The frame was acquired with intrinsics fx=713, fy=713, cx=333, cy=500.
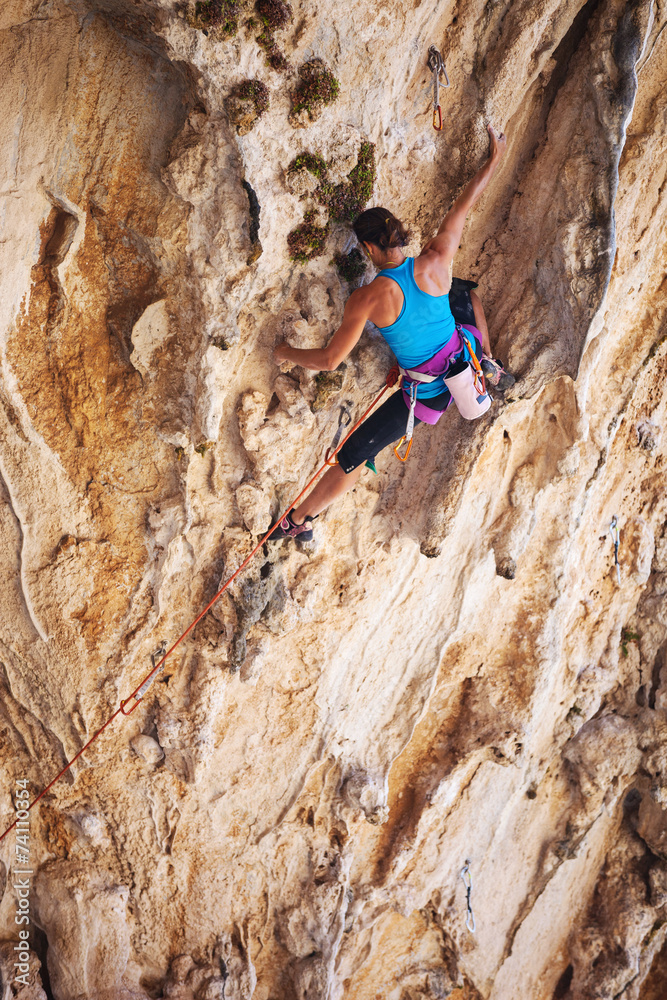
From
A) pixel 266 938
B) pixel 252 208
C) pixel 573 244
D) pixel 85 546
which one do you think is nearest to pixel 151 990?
pixel 266 938

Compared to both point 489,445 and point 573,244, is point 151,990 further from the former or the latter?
point 573,244

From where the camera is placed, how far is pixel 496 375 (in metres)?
6.23

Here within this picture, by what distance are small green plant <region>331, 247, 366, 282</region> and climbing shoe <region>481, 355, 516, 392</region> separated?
131cm

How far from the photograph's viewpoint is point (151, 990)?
741cm

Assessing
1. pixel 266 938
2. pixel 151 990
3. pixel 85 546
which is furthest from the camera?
pixel 266 938

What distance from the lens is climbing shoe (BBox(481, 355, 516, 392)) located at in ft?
20.1

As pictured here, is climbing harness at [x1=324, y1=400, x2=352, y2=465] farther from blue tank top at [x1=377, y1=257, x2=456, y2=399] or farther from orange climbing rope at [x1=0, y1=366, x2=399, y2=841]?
blue tank top at [x1=377, y1=257, x2=456, y2=399]

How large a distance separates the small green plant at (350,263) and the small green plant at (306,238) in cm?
20

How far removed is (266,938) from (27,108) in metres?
8.48

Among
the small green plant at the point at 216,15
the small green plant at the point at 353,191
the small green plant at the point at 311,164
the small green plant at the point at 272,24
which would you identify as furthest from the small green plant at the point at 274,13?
the small green plant at the point at 353,191

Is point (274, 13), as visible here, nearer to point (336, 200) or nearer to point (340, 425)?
point (336, 200)

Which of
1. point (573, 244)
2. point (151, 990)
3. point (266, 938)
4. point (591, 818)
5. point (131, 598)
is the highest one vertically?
point (573, 244)

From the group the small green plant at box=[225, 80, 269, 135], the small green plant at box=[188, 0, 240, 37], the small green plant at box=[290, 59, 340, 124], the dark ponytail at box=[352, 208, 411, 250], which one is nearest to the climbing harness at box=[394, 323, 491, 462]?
the dark ponytail at box=[352, 208, 411, 250]

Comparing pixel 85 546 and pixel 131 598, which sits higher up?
pixel 85 546
